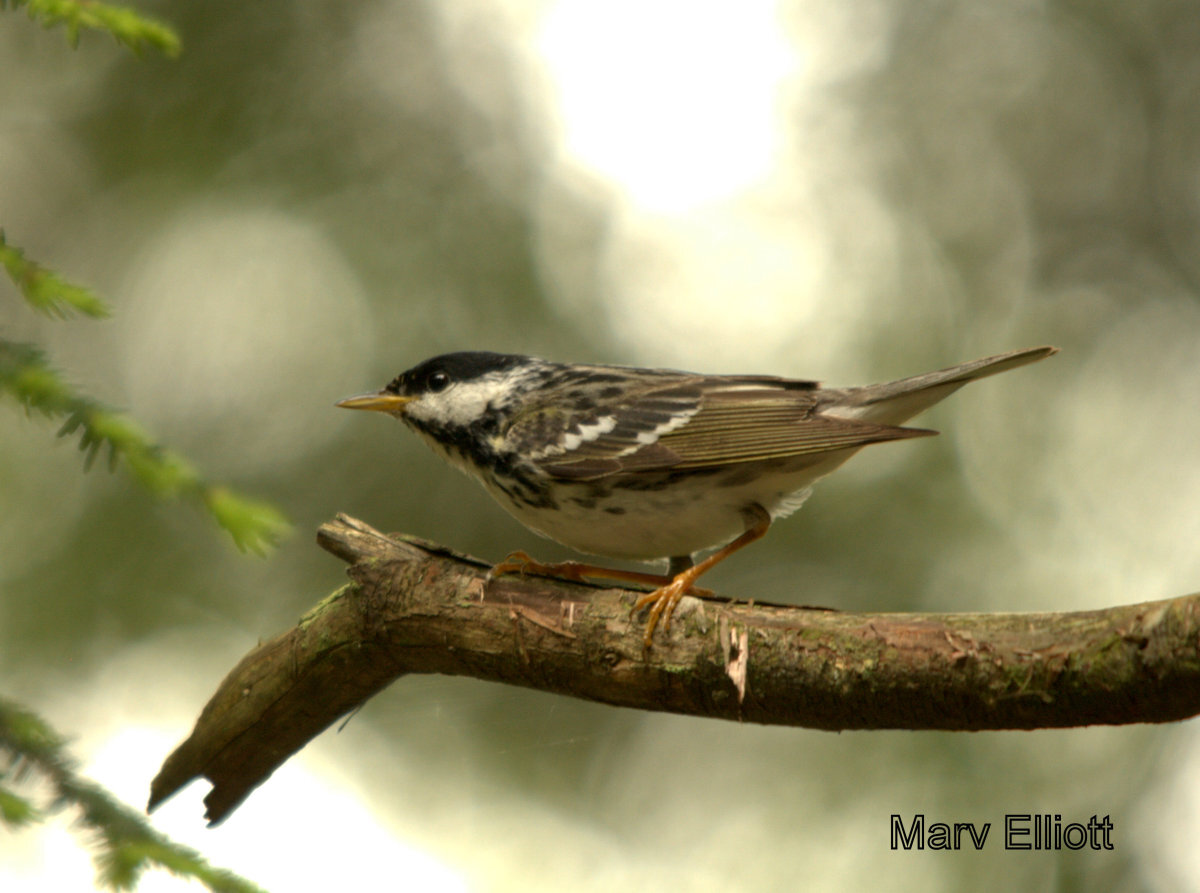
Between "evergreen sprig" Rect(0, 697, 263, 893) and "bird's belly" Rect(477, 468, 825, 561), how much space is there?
2.58 metres

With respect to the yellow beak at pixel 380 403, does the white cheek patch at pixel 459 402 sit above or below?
above

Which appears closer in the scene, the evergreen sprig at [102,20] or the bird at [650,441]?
the evergreen sprig at [102,20]

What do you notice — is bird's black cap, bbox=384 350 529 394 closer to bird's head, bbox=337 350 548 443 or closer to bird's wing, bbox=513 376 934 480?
bird's head, bbox=337 350 548 443

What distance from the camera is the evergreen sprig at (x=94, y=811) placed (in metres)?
1.23

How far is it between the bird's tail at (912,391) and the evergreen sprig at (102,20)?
117 inches

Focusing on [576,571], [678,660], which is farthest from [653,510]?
[678,660]

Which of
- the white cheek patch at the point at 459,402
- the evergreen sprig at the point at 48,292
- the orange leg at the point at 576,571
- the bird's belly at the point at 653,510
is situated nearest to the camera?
the evergreen sprig at the point at 48,292

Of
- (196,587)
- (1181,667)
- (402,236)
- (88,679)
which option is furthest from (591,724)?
(1181,667)

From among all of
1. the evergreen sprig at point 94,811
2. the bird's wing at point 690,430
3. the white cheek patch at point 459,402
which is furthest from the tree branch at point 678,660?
the evergreen sprig at point 94,811

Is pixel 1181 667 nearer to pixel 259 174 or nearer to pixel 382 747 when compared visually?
pixel 382 747

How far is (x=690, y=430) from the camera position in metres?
3.98

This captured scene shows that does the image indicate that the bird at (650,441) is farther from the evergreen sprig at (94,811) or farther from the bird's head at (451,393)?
the evergreen sprig at (94,811)

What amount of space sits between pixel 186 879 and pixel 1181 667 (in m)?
2.01

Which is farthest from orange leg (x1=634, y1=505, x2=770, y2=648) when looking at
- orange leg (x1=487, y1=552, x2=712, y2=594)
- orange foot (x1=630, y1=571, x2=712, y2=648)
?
orange leg (x1=487, y1=552, x2=712, y2=594)
